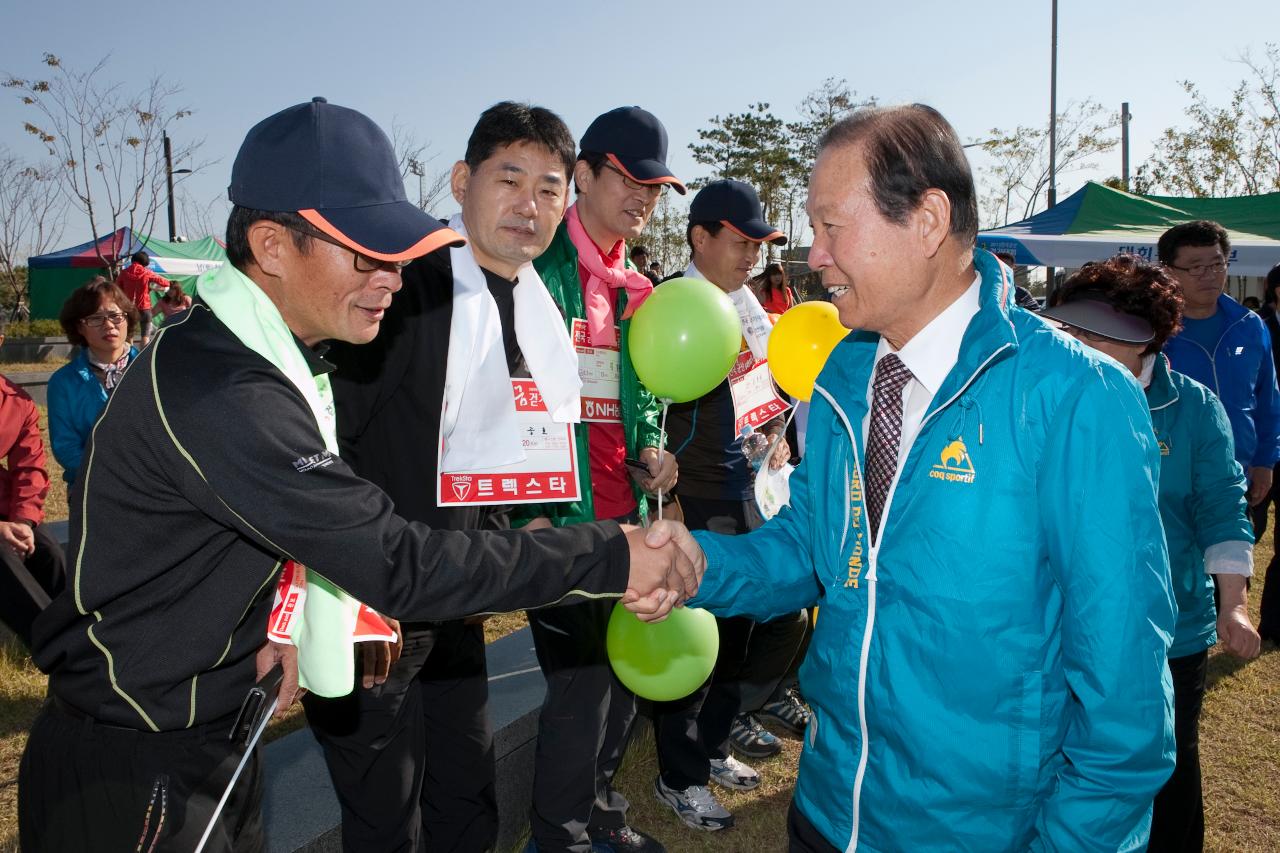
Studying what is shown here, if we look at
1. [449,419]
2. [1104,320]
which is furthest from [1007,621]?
[449,419]

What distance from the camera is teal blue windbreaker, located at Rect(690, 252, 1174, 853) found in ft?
4.74

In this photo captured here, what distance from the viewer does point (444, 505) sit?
258 cm

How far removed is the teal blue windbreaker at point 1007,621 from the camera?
1.44m

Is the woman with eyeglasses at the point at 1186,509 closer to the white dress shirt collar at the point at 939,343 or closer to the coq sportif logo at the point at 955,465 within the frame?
the white dress shirt collar at the point at 939,343

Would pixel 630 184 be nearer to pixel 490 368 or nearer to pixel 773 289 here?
pixel 490 368

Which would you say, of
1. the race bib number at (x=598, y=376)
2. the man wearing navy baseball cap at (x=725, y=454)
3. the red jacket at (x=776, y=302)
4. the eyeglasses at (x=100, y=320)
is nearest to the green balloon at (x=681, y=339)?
the race bib number at (x=598, y=376)

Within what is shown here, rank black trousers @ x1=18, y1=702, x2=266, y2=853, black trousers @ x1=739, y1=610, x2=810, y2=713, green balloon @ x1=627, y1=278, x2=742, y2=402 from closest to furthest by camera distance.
Answer: black trousers @ x1=18, y1=702, x2=266, y2=853 < green balloon @ x1=627, y1=278, x2=742, y2=402 < black trousers @ x1=739, y1=610, x2=810, y2=713

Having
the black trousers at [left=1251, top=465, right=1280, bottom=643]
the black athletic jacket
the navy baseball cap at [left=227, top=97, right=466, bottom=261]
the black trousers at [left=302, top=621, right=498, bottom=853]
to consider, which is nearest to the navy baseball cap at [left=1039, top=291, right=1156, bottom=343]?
the navy baseball cap at [left=227, top=97, right=466, bottom=261]

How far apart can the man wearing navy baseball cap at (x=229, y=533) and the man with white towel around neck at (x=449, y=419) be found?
53 cm

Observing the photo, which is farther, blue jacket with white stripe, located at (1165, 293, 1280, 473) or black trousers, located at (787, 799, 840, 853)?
blue jacket with white stripe, located at (1165, 293, 1280, 473)

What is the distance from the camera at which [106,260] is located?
24.0m

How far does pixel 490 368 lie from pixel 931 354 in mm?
→ 1394

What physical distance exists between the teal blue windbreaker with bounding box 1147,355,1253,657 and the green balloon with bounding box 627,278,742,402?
1.41m

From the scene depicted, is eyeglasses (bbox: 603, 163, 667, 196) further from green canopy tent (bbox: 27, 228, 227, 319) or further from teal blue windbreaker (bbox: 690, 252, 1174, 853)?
green canopy tent (bbox: 27, 228, 227, 319)
